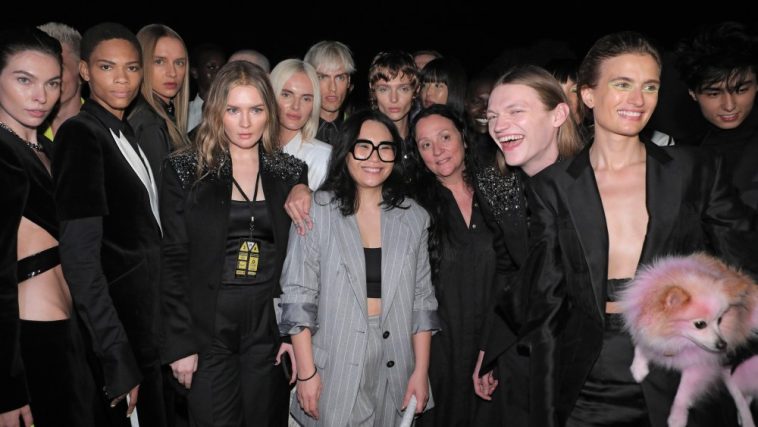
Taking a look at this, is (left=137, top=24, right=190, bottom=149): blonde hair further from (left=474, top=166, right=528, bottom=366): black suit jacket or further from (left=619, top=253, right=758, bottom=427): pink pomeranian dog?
(left=619, top=253, right=758, bottom=427): pink pomeranian dog

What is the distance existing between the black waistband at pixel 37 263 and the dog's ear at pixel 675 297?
2367 millimetres

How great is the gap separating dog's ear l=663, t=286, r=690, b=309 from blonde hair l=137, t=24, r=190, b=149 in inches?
104

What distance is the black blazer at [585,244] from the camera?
220 centimetres

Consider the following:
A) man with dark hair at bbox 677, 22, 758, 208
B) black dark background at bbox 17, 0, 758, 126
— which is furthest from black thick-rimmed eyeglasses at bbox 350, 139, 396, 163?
black dark background at bbox 17, 0, 758, 126

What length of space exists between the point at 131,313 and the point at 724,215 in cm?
240

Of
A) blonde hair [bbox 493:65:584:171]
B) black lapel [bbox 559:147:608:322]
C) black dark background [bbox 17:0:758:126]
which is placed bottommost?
black lapel [bbox 559:147:608:322]

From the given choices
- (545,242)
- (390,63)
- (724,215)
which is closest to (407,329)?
(545,242)

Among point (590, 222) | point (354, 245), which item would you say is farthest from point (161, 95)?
point (590, 222)

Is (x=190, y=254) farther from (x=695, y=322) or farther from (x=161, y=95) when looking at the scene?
(x=695, y=322)

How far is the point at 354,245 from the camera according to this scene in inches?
117

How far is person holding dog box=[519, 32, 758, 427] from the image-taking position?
221 centimetres

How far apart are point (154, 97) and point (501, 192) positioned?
215 centimetres

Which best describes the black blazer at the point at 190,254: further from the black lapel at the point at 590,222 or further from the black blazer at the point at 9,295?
the black lapel at the point at 590,222

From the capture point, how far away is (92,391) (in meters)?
2.91
